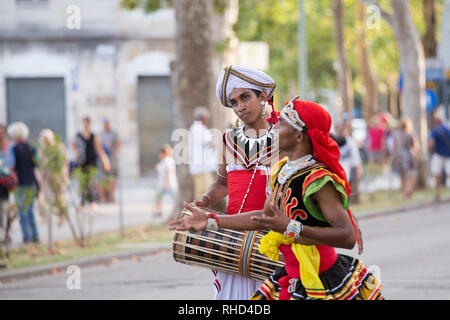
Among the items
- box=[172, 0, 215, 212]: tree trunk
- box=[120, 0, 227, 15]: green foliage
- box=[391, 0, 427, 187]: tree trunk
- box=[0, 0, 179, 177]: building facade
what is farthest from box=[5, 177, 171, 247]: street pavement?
box=[391, 0, 427, 187]: tree trunk

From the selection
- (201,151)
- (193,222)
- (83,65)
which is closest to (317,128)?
(193,222)

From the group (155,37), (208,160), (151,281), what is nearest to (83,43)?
(155,37)

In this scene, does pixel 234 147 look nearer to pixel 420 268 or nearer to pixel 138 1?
pixel 420 268

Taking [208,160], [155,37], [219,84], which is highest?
[155,37]

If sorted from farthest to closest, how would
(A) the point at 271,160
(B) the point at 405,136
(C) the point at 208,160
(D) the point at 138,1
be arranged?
1. (B) the point at 405,136
2. (D) the point at 138,1
3. (C) the point at 208,160
4. (A) the point at 271,160

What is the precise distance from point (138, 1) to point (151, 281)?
967 cm

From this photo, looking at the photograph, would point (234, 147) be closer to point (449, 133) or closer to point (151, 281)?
point (151, 281)

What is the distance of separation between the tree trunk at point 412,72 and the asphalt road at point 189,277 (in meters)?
9.06

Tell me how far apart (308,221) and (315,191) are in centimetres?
16

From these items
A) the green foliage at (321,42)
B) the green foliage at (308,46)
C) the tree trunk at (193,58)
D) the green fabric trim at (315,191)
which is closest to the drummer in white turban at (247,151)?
the green fabric trim at (315,191)
